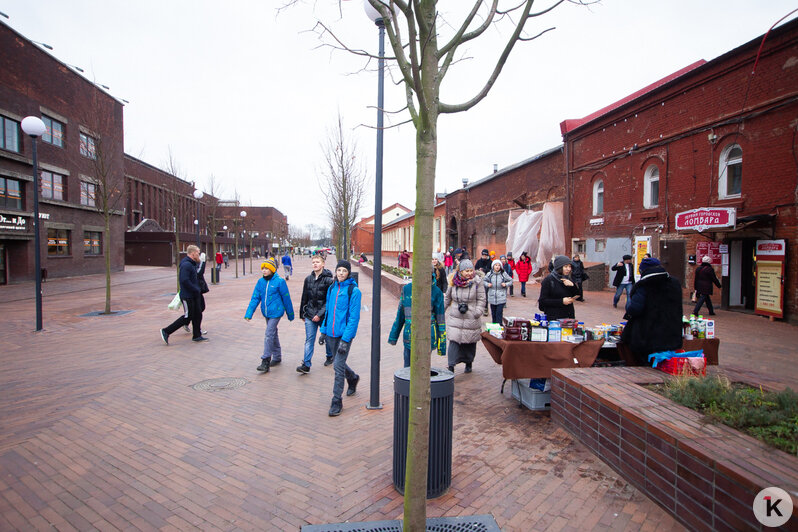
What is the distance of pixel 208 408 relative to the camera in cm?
528

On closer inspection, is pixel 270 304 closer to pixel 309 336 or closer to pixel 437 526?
pixel 309 336

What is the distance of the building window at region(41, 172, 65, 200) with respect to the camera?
82.6 feet

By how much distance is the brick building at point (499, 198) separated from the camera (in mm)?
23844

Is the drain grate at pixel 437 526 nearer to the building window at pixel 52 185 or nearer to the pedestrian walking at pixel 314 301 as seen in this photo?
the pedestrian walking at pixel 314 301

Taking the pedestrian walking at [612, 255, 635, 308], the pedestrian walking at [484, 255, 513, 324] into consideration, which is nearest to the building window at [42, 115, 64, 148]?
the pedestrian walking at [484, 255, 513, 324]

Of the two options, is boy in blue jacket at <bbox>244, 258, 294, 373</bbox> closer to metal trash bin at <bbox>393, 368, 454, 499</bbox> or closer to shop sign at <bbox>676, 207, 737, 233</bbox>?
metal trash bin at <bbox>393, 368, 454, 499</bbox>

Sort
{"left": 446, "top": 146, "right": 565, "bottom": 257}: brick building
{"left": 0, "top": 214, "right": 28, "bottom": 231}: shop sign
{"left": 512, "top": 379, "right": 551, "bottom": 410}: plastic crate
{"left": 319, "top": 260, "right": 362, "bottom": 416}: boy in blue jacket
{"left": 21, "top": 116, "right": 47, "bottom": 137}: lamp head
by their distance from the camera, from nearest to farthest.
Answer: {"left": 512, "top": 379, "right": 551, "bottom": 410}: plastic crate
{"left": 319, "top": 260, "right": 362, "bottom": 416}: boy in blue jacket
{"left": 21, "top": 116, "right": 47, "bottom": 137}: lamp head
{"left": 0, "top": 214, "right": 28, "bottom": 231}: shop sign
{"left": 446, "top": 146, "right": 565, "bottom": 257}: brick building

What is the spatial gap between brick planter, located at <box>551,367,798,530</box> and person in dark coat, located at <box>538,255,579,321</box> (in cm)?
141

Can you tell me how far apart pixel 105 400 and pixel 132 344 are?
12.0ft

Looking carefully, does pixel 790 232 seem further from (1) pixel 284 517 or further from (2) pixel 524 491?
(1) pixel 284 517

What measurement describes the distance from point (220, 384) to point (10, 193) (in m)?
24.5

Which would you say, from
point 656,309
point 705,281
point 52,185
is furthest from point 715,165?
point 52,185

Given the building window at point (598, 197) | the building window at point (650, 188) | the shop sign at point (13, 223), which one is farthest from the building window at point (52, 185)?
the building window at point (650, 188)

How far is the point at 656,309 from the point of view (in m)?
4.61
